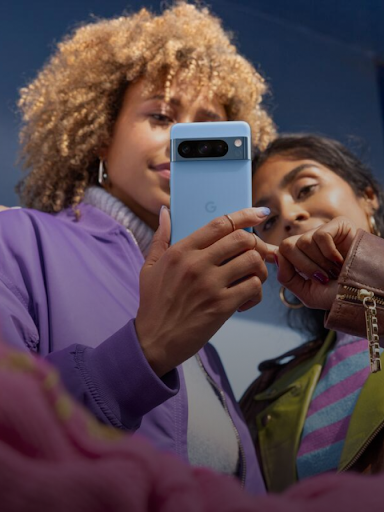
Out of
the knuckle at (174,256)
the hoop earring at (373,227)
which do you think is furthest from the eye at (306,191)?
the knuckle at (174,256)

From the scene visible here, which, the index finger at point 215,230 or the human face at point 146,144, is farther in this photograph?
the human face at point 146,144

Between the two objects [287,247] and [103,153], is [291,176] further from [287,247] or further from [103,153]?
[287,247]

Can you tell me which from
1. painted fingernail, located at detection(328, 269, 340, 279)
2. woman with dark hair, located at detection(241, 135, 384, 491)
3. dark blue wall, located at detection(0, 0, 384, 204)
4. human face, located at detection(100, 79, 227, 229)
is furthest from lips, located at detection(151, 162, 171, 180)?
dark blue wall, located at detection(0, 0, 384, 204)

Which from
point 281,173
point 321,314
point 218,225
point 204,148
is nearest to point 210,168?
point 204,148

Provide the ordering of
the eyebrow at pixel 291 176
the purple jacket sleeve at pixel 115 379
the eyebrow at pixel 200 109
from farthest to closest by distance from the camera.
Answer: the eyebrow at pixel 291 176 < the eyebrow at pixel 200 109 < the purple jacket sleeve at pixel 115 379

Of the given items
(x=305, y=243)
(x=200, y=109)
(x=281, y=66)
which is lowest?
(x=305, y=243)

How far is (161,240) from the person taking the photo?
49 centimetres

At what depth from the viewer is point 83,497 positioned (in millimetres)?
126

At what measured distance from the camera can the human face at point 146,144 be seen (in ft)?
2.52

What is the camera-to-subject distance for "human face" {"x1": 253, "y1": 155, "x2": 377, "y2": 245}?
89 cm

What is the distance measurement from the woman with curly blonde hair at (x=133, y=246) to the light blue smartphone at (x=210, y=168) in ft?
0.11

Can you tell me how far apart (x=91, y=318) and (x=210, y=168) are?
0.17 metres

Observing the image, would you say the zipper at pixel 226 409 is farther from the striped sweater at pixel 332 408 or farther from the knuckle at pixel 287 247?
the knuckle at pixel 287 247

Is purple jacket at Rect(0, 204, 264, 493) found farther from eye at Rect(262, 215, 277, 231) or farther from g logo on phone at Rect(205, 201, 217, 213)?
eye at Rect(262, 215, 277, 231)
